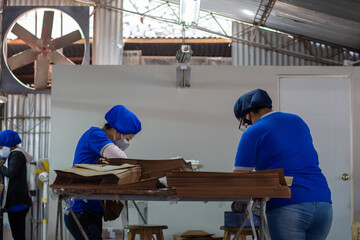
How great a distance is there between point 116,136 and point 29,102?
32.2 feet

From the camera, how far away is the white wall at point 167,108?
6793 millimetres

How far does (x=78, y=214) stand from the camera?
304 centimetres

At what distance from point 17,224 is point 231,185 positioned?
4.46 meters

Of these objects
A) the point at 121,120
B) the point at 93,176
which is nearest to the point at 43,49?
the point at 121,120

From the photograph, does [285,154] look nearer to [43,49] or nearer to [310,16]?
[310,16]

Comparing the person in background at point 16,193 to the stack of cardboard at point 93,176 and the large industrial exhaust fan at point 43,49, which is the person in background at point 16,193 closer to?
the large industrial exhaust fan at point 43,49

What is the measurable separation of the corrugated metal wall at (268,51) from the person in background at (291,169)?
336 inches

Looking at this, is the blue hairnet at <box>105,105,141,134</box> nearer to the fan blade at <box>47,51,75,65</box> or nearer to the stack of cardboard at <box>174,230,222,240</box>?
the stack of cardboard at <box>174,230,222,240</box>

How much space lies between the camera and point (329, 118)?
680cm

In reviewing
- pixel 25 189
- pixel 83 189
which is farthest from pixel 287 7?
pixel 83 189

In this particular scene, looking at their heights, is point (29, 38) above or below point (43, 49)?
above

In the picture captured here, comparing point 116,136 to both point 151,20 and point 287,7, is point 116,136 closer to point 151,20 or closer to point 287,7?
point 287,7

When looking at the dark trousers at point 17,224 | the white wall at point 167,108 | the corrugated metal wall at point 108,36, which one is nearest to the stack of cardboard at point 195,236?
the white wall at point 167,108

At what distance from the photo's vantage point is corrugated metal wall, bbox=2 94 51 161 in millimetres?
12438
